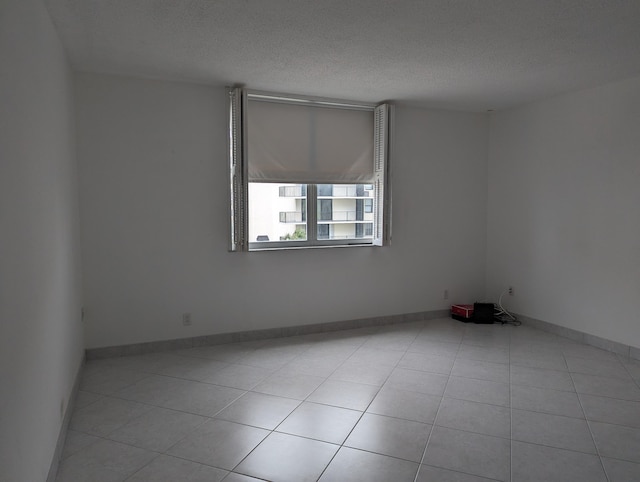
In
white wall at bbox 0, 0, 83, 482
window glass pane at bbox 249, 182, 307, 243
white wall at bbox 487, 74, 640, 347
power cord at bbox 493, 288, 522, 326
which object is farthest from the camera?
power cord at bbox 493, 288, 522, 326

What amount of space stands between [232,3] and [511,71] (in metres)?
2.53

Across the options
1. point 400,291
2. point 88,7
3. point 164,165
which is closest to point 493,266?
point 400,291

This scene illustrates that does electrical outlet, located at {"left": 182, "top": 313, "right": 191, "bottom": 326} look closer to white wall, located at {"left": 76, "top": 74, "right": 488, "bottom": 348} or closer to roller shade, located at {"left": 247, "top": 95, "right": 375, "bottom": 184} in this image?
white wall, located at {"left": 76, "top": 74, "right": 488, "bottom": 348}

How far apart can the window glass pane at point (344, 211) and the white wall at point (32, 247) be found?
8.59 feet

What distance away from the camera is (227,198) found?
14.8 feet

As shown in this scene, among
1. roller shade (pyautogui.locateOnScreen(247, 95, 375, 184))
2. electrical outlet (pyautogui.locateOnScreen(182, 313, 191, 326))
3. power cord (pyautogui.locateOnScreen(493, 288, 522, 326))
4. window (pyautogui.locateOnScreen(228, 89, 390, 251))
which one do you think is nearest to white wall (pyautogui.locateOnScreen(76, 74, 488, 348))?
electrical outlet (pyautogui.locateOnScreen(182, 313, 191, 326))

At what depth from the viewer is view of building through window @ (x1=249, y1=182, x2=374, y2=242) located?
15.7ft

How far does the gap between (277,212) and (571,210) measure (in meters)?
3.06

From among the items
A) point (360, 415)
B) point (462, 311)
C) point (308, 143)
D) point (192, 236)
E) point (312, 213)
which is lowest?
point (360, 415)

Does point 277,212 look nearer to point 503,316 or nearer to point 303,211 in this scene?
point 303,211

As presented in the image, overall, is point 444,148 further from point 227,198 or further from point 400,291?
point 227,198

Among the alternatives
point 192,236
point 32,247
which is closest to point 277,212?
A: point 192,236

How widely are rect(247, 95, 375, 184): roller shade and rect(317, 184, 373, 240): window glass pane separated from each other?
5.2 inches

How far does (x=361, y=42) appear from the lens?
10.6 feet
